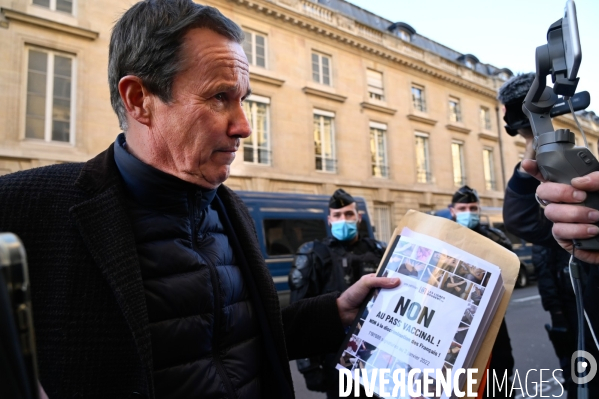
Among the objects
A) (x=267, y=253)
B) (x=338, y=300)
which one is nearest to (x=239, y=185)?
(x=267, y=253)

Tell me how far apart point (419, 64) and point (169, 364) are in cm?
1922

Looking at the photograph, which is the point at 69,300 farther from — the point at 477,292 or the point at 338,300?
the point at 477,292

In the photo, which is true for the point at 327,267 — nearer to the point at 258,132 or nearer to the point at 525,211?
the point at 525,211

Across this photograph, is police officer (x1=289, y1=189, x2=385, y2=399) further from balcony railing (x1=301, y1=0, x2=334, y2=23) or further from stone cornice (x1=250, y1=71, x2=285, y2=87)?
balcony railing (x1=301, y1=0, x2=334, y2=23)

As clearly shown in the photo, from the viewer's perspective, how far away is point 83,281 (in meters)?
0.94

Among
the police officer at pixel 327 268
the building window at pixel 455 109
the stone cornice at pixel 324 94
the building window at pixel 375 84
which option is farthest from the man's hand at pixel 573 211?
the building window at pixel 455 109

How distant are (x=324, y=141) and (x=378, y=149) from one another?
9.46 feet

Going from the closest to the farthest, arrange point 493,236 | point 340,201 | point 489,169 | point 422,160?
point 493,236
point 340,201
point 422,160
point 489,169

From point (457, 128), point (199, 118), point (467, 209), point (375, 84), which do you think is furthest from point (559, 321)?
point (457, 128)

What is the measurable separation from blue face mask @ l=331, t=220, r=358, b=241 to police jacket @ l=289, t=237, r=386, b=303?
12 centimetres

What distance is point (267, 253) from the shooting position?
7637 millimetres

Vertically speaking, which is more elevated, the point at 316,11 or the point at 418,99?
the point at 316,11

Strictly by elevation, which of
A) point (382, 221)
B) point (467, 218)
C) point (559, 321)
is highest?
point (382, 221)

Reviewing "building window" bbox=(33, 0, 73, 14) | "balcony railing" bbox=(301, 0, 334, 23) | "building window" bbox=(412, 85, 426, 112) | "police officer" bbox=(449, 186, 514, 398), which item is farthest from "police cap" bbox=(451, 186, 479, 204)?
"building window" bbox=(412, 85, 426, 112)
